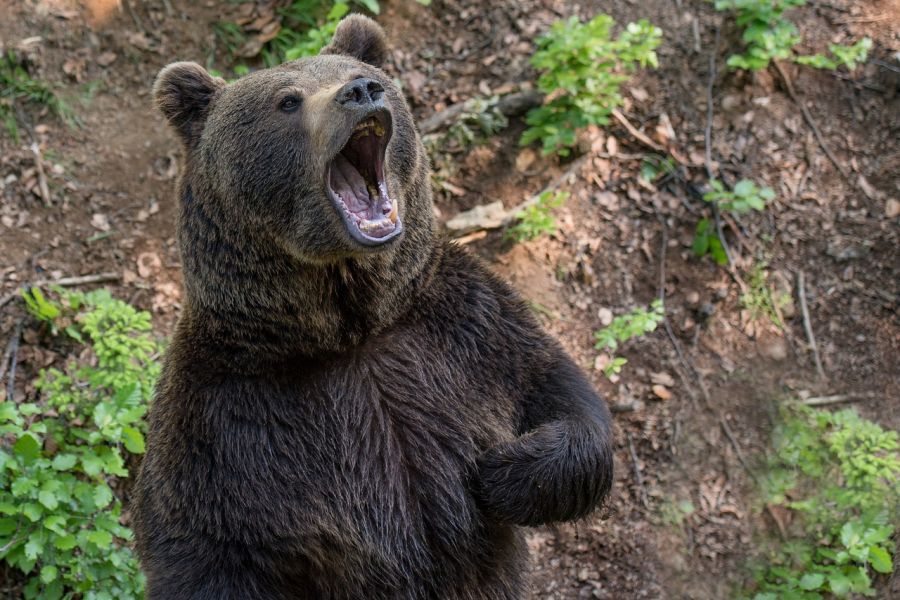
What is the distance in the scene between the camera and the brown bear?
3.53 metres

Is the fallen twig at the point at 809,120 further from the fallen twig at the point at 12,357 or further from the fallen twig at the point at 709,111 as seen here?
the fallen twig at the point at 12,357

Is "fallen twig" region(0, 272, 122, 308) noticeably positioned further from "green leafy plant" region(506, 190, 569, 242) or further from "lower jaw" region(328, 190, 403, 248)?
"lower jaw" region(328, 190, 403, 248)

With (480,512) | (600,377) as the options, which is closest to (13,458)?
(480,512)

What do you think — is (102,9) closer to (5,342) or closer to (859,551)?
(5,342)

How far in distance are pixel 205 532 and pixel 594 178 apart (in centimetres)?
399

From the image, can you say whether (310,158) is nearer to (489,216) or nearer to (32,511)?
(32,511)

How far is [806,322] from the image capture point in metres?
6.13

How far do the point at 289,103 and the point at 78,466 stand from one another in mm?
2700

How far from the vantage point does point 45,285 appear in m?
5.89

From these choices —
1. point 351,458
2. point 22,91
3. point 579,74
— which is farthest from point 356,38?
point 22,91

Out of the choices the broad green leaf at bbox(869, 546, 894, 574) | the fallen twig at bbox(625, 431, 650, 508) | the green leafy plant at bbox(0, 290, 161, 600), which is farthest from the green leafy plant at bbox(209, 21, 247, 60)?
the broad green leaf at bbox(869, 546, 894, 574)

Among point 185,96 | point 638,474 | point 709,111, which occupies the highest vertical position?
point 185,96

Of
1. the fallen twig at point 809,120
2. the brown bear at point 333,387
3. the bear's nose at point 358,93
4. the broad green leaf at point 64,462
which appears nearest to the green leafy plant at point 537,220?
the fallen twig at point 809,120

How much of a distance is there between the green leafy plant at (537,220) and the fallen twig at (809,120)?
1.88 metres
